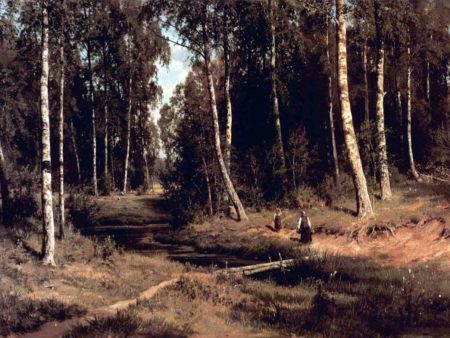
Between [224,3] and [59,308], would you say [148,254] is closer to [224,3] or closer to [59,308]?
[59,308]

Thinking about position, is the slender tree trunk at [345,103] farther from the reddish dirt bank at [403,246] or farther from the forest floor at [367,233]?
the reddish dirt bank at [403,246]

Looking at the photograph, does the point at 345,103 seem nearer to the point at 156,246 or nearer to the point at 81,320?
the point at 156,246

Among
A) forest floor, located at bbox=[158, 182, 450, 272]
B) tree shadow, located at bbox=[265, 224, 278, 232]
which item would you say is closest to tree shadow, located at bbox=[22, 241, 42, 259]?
forest floor, located at bbox=[158, 182, 450, 272]

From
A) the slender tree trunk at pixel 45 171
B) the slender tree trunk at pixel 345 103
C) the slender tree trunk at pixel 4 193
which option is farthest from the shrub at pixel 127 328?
the slender tree trunk at pixel 345 103

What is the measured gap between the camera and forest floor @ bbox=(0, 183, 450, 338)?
10.7m

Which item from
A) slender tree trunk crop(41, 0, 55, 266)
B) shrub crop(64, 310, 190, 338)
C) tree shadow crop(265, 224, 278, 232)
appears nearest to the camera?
shrub crop(64, 310, 190, 338)

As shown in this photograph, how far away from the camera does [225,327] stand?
11086 millimetres

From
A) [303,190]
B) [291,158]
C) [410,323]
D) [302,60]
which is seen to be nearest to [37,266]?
[410,323]

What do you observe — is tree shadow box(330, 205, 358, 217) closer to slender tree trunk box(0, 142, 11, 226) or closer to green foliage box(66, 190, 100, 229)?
green foliage box(66, 190, 100, 229)

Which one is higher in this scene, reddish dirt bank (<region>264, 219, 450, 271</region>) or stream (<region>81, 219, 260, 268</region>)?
reddish dirt bank (<region>264, 219, 450, 271</region>)

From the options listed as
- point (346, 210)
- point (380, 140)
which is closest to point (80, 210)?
point (346, 210)

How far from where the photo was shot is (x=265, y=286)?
1477cm

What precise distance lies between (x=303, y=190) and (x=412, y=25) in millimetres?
14673

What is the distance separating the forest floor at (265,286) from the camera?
1072 cm
